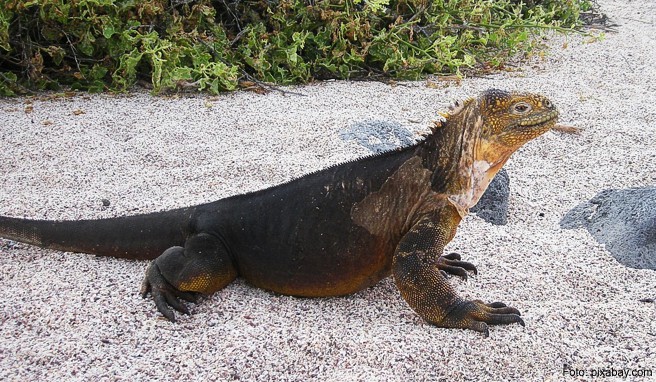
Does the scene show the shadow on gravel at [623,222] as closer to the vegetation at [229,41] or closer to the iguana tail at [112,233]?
the iguana tail at [112,233]

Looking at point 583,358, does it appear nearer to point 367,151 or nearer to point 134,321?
point 134,321

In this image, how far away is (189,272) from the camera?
2.58 m

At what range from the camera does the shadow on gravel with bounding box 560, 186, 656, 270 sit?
2.84m

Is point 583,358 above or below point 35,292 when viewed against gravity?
above

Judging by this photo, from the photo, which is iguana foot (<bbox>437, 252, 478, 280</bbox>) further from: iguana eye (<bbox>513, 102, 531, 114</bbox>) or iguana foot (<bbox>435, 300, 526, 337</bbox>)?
iguana eye (<bbox>513, 102, 531, 114</bbox>)

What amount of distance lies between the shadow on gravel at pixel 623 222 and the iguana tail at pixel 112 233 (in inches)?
70.0

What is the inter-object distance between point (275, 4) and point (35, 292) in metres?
3.39

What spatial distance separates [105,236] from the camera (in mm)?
2873

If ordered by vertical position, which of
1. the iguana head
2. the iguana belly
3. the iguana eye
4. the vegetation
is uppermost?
the iguana eye

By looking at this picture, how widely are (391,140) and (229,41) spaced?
5.88 ft

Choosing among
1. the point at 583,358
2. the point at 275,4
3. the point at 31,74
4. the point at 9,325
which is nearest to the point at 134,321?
the point at 9,325

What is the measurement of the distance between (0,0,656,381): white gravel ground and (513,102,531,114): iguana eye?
0.70 metres

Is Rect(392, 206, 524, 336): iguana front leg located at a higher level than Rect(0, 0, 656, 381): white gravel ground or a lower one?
higher

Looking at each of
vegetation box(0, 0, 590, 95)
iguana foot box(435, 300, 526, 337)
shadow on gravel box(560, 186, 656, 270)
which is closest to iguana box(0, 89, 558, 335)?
iguana foot box(435, 300, 526, 337)
